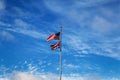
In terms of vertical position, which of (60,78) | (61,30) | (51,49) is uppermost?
(61,30)

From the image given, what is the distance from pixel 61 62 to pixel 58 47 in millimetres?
3217

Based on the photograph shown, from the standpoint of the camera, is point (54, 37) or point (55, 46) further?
point (55, 46)

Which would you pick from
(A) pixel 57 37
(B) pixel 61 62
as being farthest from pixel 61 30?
(B) pixel 61 62

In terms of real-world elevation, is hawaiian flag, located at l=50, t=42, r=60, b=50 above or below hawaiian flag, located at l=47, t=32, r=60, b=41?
below

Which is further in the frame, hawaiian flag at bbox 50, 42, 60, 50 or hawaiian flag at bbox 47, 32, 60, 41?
hawaiian flag at bbox 50, 42, 60, 50

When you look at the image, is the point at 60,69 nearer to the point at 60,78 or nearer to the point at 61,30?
the point at 60,78

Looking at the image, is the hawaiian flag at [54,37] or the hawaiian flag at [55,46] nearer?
the hawaiian flag at [54,37]

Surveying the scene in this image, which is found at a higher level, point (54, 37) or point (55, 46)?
point (54, 37)

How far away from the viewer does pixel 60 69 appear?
55906 mm

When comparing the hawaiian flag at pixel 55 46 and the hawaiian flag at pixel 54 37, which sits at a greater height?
the hawaiian flag at pixel 54 37

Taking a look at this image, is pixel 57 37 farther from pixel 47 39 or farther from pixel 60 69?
pixel 60 69

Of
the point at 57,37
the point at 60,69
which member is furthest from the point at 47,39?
the point at 60,69

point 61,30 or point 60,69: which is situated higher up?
point 61,30

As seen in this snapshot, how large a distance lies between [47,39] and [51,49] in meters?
2.12
